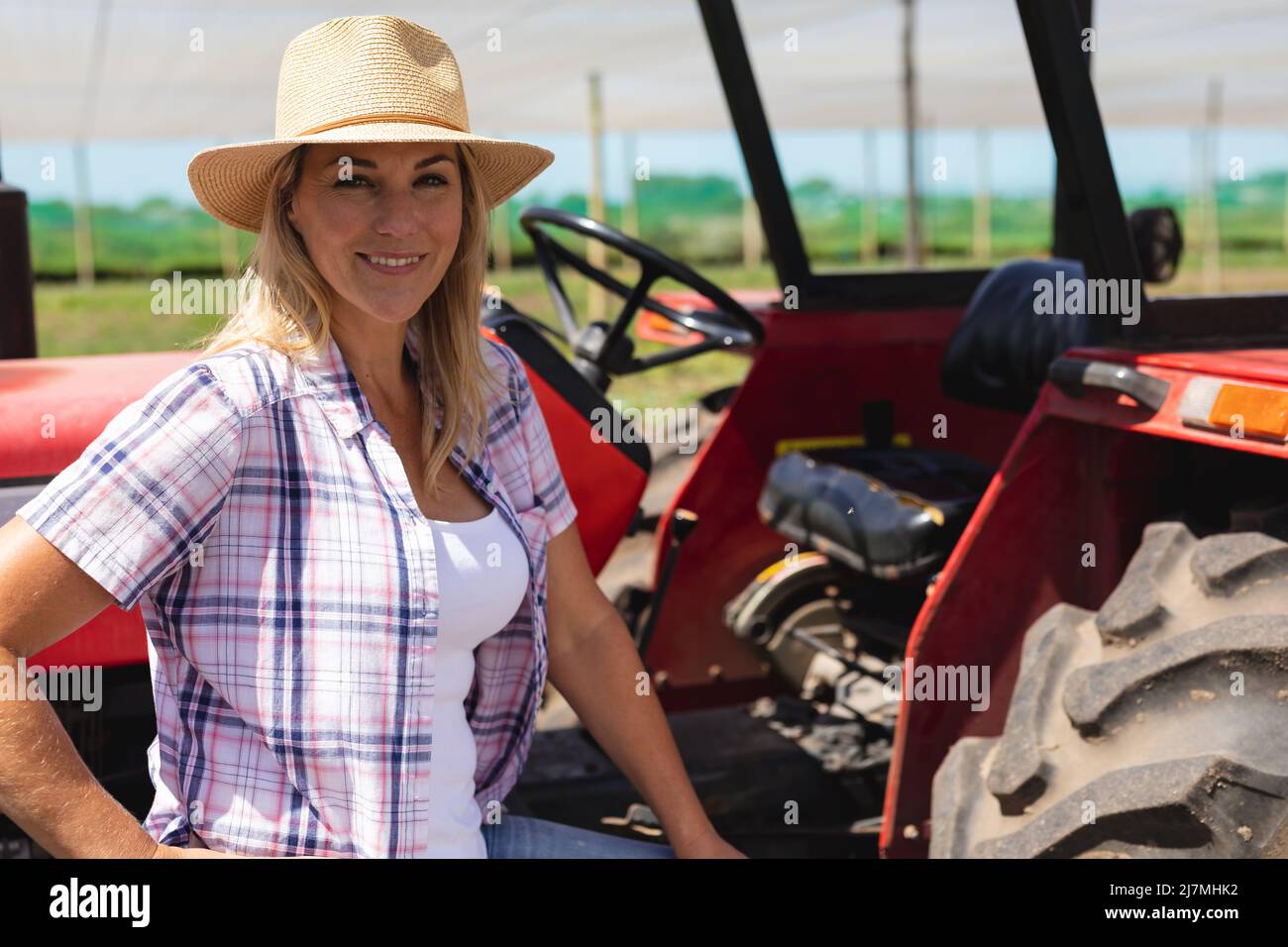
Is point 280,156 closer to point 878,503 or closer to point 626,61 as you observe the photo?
point 878,503

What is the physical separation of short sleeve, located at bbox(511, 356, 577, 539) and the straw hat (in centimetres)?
34

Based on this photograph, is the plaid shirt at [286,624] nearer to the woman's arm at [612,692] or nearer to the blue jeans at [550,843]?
the blue jeans at [550,843]

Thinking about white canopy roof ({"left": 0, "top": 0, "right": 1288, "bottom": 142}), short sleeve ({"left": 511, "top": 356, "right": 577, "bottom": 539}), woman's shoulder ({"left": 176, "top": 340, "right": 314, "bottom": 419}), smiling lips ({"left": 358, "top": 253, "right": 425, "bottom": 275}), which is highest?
white canopy roof ({"left": 0, "top": 0, "right": 1288, "bottom": 142})

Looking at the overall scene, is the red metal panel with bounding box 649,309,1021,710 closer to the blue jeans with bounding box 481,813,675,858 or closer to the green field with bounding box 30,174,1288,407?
the blue jeans with bounding box 481,813,675,858

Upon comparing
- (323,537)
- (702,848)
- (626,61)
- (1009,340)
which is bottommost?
(702,848)

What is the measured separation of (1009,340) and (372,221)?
159cm

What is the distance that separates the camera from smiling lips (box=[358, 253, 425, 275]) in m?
1.54

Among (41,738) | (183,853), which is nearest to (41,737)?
(41,738)

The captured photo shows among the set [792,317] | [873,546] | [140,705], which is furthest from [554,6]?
[140,705]

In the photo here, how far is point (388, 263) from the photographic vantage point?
1.54 metres

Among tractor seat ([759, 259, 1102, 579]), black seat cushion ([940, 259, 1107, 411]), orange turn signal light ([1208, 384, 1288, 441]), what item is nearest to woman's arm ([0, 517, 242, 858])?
orange turn signal light ([1208, 384, 1288, 441])

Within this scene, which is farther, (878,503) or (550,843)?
(878,503)
